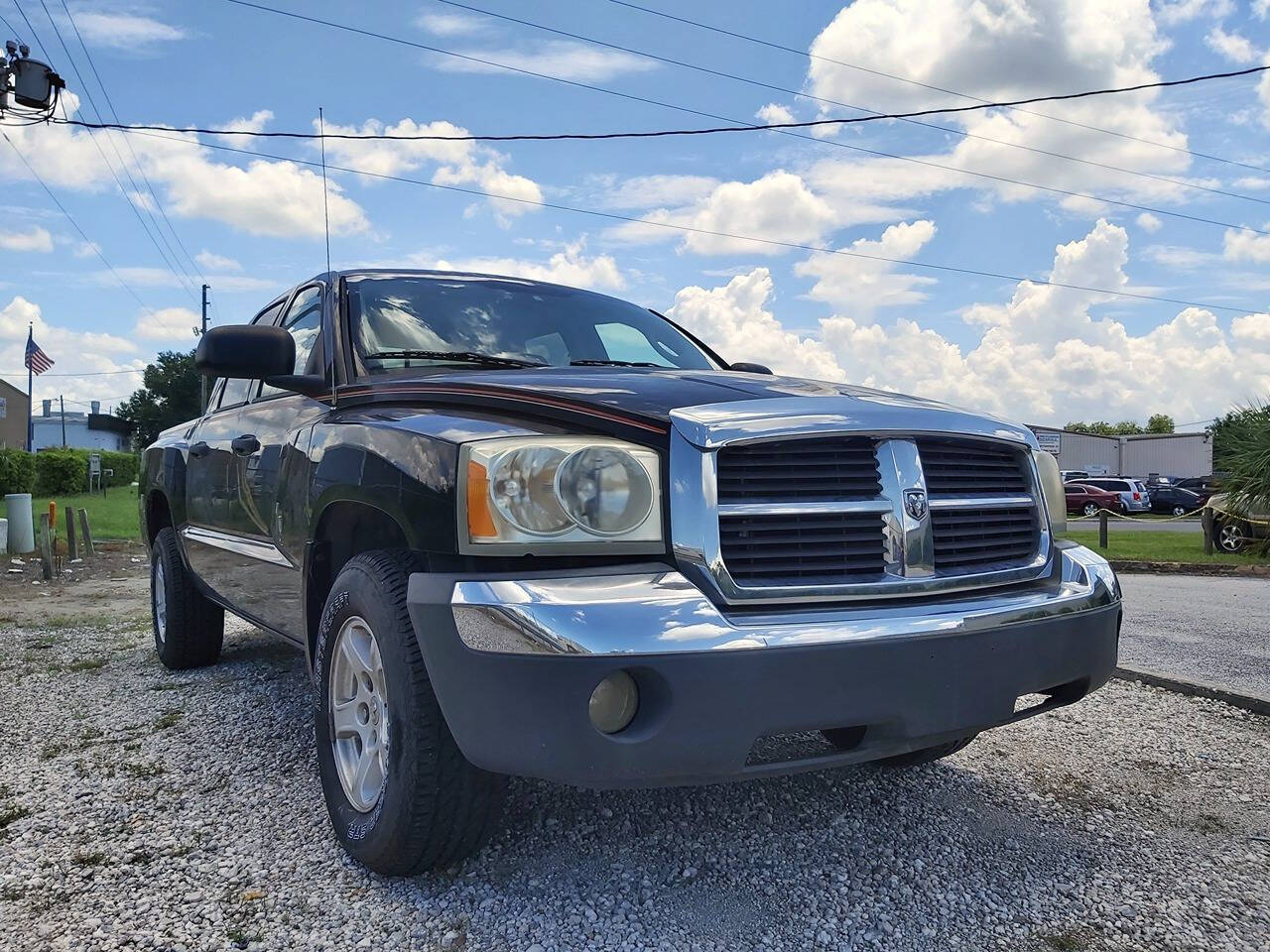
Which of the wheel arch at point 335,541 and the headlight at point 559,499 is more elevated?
the headlight at point 559,499

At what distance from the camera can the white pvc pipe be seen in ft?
39.6

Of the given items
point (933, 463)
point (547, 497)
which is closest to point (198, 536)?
point (547, 497)

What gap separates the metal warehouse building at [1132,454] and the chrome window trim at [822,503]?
2010 inches

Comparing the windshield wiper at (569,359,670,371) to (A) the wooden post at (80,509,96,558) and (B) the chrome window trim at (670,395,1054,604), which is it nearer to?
(B) the chrome window trim at (670,395,1054,604)

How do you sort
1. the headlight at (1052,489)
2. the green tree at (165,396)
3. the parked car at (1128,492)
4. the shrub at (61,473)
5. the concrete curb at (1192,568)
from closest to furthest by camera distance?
the headlight at (1052,489), the concrete curb at (1192,568), the shrub at (61,473), the parked car at (1128,492), the green tree at (165,396)

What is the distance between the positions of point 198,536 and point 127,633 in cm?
238

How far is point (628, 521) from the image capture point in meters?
2.12

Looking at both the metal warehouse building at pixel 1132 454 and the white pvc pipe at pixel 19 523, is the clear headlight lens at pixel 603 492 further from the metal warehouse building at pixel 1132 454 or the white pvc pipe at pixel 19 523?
the metal warehouse building at pixel 1132 454

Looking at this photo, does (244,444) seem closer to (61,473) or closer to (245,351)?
(245,351)

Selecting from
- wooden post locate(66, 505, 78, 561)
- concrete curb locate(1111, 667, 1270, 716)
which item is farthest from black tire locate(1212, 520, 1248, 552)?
wooden post locate(66, 505, 78, 561)

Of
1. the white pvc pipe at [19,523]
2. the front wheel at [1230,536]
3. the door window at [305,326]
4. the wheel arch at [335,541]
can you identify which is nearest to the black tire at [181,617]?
the door window at [305,326]

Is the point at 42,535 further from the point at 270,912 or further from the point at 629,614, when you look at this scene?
the point at 629,614

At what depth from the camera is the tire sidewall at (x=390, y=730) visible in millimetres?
2217

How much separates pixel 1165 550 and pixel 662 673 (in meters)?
14.7
